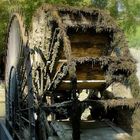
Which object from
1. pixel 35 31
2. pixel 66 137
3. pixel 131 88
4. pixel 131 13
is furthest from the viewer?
pixel 131 13

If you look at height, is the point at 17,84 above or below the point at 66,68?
below

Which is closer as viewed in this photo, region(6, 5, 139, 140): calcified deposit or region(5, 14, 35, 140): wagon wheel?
region(5, 14, 35, 140): wagon wheel

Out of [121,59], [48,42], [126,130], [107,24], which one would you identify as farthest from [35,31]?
[126,130]

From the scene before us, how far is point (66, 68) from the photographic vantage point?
869 centimetres

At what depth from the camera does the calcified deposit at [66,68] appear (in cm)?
814

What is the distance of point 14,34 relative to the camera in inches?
332

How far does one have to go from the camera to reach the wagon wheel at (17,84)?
25.4ft

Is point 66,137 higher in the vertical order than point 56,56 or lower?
lower

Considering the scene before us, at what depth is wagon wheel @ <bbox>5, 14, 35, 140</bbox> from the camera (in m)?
7.74

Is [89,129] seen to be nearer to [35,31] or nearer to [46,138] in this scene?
[46,138]

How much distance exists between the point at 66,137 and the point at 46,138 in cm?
41

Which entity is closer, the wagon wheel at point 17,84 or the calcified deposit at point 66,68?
the wagon wheel at point 17,84

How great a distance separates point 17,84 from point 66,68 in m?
1.09

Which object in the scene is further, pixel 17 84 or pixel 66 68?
pixel 66 68
